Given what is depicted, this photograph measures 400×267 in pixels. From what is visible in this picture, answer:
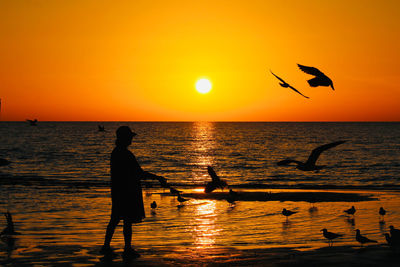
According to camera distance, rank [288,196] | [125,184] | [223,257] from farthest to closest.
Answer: [288,196], [223,257], [125,184]

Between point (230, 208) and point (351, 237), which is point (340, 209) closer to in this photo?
point (230, 208)

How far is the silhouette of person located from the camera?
8914mm

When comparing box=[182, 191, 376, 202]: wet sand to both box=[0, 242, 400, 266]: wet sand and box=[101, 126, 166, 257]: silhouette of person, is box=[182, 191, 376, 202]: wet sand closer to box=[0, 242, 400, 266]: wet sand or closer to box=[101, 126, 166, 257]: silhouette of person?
Result: box=[0, 242, 400, 266]: wet sand

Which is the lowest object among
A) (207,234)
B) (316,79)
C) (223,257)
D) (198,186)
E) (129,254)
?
(198,186)

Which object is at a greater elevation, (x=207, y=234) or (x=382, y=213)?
(x=382, y=213)

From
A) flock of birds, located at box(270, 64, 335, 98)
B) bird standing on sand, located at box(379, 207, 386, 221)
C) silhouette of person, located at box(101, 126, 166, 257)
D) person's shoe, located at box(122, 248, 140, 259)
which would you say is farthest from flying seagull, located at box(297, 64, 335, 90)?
bird standing on sand, located at box(379, 207, 386, 221)

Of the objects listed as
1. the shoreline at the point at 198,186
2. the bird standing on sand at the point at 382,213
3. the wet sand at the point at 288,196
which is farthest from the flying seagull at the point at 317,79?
the shoreline at the point at 198,186

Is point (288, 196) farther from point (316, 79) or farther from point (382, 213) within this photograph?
point (316, 79)

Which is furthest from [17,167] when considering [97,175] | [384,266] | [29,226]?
[384,266]

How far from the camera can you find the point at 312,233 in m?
12.6

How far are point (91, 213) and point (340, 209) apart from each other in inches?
328

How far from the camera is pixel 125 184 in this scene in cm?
900

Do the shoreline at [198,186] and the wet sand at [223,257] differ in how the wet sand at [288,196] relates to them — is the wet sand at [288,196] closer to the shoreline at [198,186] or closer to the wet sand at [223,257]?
the shoreline at [198,186]

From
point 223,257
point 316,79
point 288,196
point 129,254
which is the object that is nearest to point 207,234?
point 223,257
